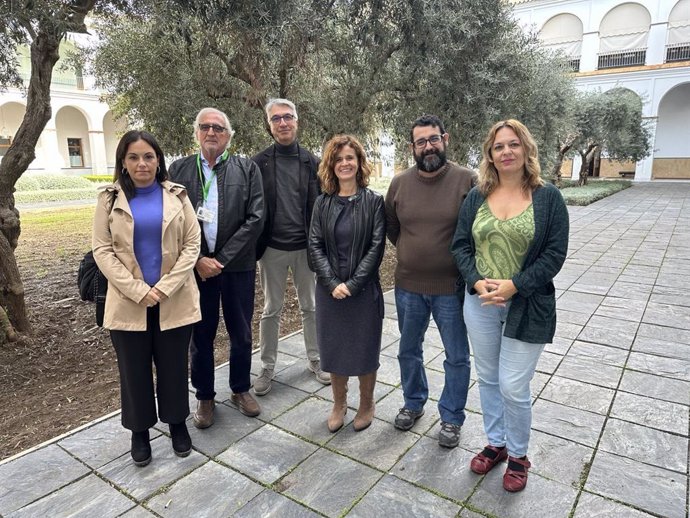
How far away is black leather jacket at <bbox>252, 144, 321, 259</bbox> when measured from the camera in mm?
3307

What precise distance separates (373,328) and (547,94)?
781 cm

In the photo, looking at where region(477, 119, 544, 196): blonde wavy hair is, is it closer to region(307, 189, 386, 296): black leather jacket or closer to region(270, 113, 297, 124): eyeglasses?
region(307, 189, 386, 296): black leather jacket

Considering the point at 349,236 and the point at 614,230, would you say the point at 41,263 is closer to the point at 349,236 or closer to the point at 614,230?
the point at 349,236

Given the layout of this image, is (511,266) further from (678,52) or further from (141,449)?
(678,52)

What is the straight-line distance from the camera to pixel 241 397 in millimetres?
3232

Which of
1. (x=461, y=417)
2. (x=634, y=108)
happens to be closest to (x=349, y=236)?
(x=461, y=417)

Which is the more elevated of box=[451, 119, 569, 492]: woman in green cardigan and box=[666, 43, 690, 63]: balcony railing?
box=[666, 43, 690, 63]: balcony railing

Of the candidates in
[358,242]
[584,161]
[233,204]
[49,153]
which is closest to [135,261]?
[233,204]

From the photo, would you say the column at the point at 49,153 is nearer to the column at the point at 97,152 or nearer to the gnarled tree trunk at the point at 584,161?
the column at the point at 97,152

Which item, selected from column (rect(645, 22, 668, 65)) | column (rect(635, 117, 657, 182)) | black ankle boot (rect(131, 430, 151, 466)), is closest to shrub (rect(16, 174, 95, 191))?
black ankle boot (rect(131, 430, 151, 466))

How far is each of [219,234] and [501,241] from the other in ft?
5.40

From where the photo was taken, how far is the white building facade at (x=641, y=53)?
26484mm

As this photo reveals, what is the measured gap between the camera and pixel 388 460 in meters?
2.66

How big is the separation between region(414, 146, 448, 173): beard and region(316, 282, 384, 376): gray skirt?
28.9 inches
